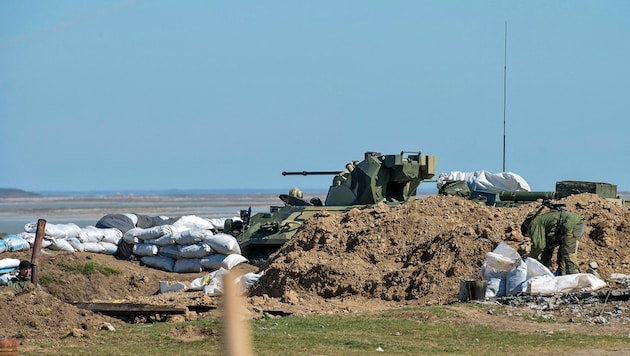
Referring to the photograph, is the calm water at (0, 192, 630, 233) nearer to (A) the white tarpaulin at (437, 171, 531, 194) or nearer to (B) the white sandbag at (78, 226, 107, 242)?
(B) the white sandbag at (78, 226, 107, 242)

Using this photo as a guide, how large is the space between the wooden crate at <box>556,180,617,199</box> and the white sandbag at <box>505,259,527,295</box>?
8238 millimetres

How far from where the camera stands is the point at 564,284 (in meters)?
14.7

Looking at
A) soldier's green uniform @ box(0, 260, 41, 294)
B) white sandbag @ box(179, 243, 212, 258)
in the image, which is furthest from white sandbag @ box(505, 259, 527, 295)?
white sandbag @ box(179, 243, 212, 258)

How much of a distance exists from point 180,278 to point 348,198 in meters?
4.37

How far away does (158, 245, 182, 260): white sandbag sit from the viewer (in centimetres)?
2367

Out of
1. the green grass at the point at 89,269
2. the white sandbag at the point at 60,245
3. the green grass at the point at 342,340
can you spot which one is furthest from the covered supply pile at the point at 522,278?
the white sandbag at the point at 60,245

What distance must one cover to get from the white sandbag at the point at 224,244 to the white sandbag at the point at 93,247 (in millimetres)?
3050

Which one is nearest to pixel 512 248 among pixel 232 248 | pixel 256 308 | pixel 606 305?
pixel 606 305

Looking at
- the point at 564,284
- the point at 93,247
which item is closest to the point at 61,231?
the point at 93,247

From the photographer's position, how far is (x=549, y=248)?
1605 cm

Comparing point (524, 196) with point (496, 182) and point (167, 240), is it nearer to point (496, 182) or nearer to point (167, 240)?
point (496, 182)

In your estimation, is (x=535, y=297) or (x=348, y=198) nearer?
(x=535, y=297)

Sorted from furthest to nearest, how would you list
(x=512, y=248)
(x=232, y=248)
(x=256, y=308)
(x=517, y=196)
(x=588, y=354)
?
(x=517, y=196), (x=232, y=248), (x=512, y=248), (x=256, y=308), (x=588, y=354)

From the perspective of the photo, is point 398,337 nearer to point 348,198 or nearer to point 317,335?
point 317,335
